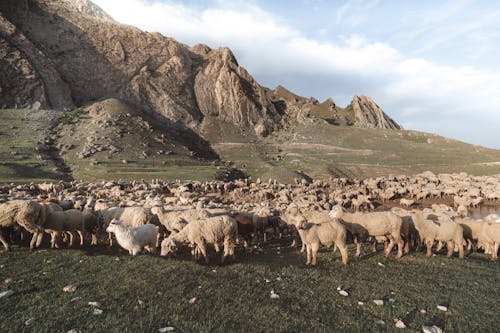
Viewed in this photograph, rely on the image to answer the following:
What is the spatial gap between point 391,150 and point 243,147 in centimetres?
A: 4950

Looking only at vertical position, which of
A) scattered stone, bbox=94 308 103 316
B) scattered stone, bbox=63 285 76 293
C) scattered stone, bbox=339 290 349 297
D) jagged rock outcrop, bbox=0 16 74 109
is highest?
jagged rock outcrop, bbox=0 16 74 109

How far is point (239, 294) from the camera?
31.6 ft

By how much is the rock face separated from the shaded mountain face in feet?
107

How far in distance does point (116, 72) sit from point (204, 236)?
5138 inches

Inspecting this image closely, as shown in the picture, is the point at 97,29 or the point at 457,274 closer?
the point at 457,274

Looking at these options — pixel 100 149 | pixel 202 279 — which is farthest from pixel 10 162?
pixel 202 279

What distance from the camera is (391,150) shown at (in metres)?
103

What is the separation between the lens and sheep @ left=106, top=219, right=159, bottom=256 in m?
13.8

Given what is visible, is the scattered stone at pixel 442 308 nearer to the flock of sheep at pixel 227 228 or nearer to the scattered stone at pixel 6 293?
the flock of sheep at pixel 227 228

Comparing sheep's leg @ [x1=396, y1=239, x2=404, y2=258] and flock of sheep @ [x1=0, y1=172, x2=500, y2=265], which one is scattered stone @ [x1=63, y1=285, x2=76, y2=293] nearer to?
flock of sheep @ [x1=0, y1=172, x2=500, y2=265]

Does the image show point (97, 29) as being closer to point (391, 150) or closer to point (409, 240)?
point (391, 150)

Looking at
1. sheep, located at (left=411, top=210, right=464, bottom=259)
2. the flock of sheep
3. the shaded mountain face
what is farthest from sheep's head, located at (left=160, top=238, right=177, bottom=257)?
the shaded mountain face

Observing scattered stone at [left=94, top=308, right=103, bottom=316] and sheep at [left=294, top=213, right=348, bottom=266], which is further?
sheep at [left=294, top=213, right=348, bottom=266]

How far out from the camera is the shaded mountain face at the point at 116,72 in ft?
338
